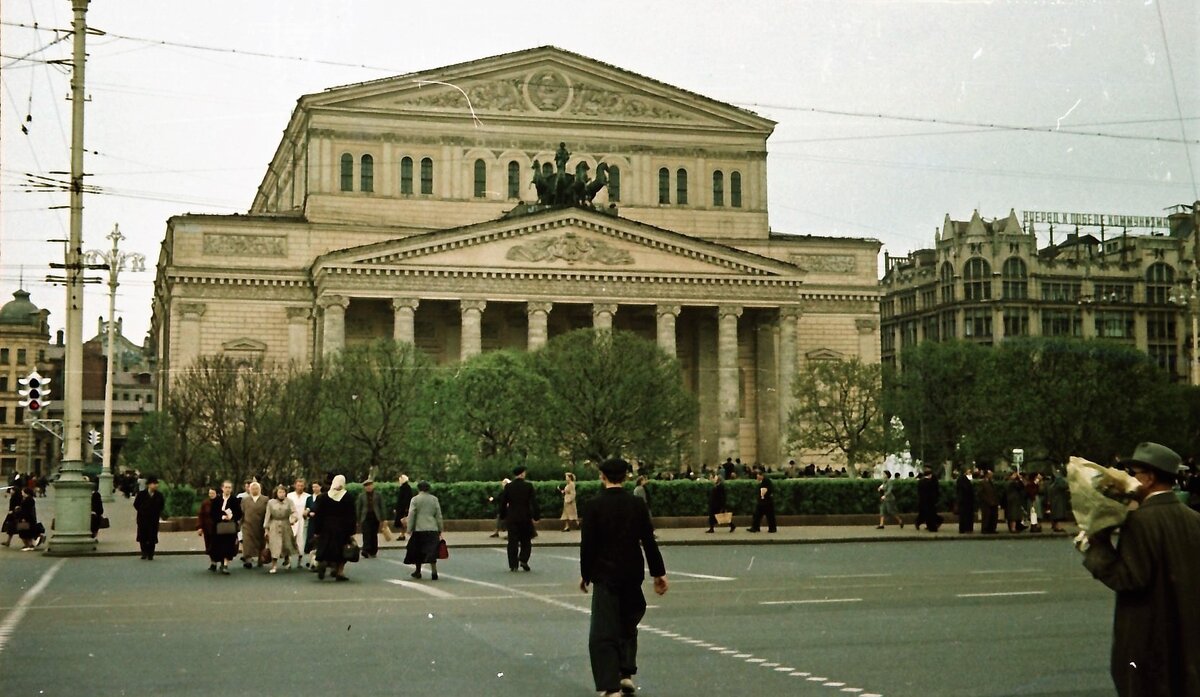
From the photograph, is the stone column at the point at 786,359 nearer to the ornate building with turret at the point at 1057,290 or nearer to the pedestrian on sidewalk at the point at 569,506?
the ornate building with turret at the point at 1057,290

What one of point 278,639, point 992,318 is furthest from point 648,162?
point 278,639

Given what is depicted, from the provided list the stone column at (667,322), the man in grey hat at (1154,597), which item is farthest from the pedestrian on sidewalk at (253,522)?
the stone column at (667,322)

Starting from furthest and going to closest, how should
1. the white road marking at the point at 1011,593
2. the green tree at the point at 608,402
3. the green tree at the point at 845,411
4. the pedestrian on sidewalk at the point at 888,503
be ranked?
the green tree at the point at 845,411, the green tree at the point at 608,402, the pedestrian on sidewalk at the point at 888,503, the white road marking at the point at 1011,593

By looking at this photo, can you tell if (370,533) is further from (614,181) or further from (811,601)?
(614,181)

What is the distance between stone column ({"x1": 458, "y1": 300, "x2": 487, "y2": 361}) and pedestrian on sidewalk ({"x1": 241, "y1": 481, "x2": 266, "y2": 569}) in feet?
136

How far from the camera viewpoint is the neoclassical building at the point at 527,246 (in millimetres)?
71438

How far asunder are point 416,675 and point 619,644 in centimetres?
213

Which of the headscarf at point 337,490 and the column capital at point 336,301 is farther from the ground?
the column capital at point 336,301

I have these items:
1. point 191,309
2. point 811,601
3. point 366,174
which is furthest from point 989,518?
point 366,174

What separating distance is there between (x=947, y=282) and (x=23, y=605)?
3514 inches

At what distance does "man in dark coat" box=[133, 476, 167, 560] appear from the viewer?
102 ft

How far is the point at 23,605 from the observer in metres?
20.0

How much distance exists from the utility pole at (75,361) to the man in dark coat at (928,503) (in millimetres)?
22708

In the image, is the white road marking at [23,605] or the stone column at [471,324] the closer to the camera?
the white road marking at [23,605]
